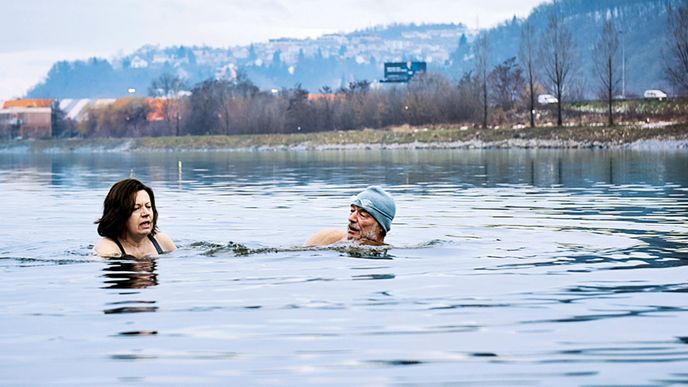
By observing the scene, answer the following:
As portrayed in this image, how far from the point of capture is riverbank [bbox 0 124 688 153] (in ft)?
275

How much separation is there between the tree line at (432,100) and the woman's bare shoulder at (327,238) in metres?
65.9

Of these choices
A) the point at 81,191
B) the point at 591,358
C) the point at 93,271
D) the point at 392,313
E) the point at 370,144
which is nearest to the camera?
the point at 591,358

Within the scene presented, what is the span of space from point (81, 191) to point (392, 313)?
1095 inches

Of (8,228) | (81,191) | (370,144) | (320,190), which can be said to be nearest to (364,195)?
(8,228)

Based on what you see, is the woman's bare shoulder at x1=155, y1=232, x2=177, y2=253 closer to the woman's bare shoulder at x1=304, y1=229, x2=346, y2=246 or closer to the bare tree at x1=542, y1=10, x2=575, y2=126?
the woman's bare shoulder at x1=304, y1=229, x2=346, y2=246

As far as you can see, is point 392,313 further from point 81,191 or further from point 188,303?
point 81,191

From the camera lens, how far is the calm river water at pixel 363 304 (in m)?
8.77

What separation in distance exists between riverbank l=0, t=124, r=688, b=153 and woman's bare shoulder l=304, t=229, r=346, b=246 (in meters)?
62.5

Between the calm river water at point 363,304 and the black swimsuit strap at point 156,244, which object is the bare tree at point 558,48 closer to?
the calm river water at point 363,304

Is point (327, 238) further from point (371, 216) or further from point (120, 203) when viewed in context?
point (120, 203)

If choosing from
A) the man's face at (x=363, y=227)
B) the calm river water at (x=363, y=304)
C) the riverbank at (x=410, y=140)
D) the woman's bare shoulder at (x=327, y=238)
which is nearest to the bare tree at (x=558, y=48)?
the riverbank at (x=410, y=140)

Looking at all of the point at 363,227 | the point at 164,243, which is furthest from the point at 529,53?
the point at 363,227

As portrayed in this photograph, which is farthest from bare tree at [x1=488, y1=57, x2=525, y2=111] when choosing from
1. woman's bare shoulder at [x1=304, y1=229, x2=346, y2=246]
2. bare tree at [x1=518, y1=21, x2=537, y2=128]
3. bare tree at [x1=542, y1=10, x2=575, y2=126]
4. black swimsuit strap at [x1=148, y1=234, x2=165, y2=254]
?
black swimsuit strap at [x1=148, y1=234, x2=165, y2=254]

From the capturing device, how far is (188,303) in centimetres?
1202
